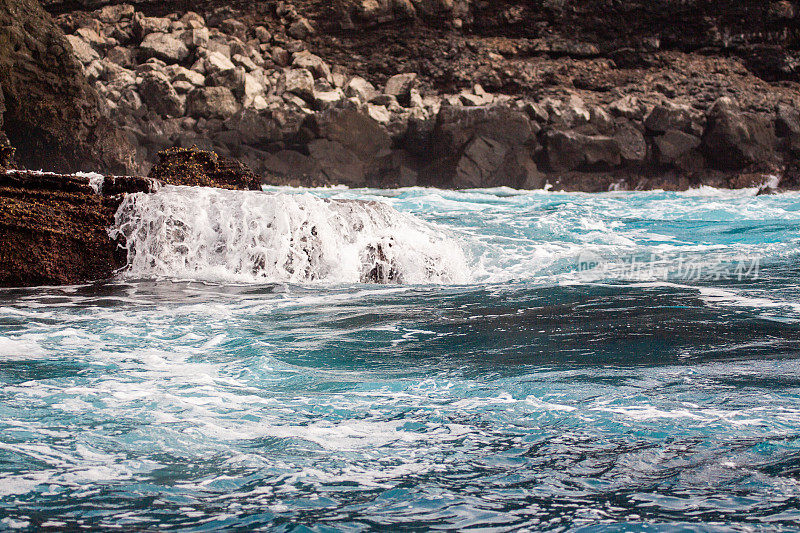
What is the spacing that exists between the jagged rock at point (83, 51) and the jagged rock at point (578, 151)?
48.4 ft

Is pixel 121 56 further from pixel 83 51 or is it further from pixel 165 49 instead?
pixel 165 49

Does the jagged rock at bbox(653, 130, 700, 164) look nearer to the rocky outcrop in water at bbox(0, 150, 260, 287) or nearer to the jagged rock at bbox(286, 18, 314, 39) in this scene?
the jagged rock at bbox(286, 18, 314, 39)

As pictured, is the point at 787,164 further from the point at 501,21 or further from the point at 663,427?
the point at 663,427

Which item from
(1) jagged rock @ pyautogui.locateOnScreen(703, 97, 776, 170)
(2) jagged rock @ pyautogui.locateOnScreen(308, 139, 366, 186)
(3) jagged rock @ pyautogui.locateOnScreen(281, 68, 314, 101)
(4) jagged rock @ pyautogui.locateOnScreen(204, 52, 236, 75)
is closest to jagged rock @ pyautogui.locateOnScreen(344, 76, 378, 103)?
(3) jagged rock @ pyautogui.locateOnScreen(281, 68, 314, 101)

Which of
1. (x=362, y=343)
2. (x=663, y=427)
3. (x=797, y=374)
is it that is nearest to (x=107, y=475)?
(x=663, y=427)

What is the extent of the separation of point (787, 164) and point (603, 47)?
1074 centimetres


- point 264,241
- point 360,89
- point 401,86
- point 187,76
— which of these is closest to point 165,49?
point 187,76

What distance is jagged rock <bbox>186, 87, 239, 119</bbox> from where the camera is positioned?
2256cm

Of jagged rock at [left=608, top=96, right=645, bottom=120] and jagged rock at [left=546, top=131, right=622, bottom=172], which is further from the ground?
jagged rock at [left=608, top=96, right=645, bottom=120]

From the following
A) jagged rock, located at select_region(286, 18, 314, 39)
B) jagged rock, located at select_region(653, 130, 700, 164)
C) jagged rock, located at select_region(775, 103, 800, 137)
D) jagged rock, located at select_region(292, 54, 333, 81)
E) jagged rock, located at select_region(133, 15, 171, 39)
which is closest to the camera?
jagged rock, located at select_region(653, 130, 700, 164)

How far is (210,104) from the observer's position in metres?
22.6

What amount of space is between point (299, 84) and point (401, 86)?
380 cm

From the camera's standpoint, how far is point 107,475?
208 centimetres

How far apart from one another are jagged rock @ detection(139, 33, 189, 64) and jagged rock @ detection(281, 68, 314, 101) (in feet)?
11.5
